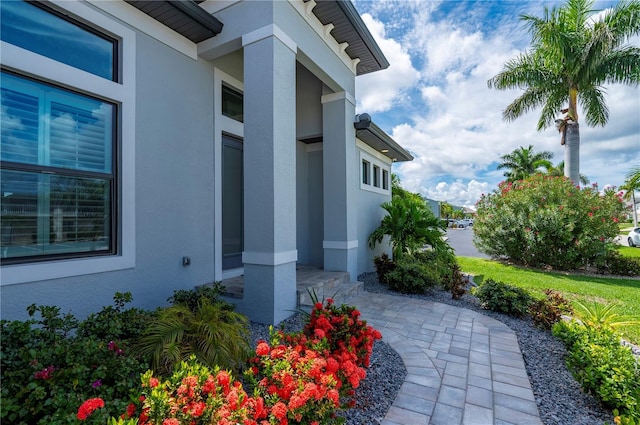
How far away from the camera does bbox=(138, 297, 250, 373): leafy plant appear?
2678mm

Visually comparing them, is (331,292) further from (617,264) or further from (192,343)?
(617,264)

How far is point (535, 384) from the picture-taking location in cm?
324

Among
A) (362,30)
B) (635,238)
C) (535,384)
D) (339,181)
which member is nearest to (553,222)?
(339,181)

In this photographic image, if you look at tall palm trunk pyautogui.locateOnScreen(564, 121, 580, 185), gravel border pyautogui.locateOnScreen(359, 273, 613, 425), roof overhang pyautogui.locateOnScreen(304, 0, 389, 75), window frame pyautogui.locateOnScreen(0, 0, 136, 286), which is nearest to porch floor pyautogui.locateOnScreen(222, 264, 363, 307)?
window frame pyautogui.locateOnScreen(0, 0, 136, 286)

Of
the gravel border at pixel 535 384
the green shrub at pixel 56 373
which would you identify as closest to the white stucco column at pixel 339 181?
the gravel border at pixel 535 384

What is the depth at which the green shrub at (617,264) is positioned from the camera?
1064 centimetres

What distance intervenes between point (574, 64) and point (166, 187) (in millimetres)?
15479

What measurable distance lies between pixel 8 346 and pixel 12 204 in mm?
1949

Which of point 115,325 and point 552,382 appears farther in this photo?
point 552,382

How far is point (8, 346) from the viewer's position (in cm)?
225

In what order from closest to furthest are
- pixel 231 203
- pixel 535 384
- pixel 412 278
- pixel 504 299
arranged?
pixel 535 384
pixel 504 299
pixel 231 203
pixel 412 278

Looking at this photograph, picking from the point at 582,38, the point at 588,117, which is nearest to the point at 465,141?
the point at 588,117

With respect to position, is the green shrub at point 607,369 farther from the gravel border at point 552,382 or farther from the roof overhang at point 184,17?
the roof overhang at point 184,17

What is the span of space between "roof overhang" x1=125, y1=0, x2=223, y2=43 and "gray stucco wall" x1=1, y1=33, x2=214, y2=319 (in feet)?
1.25
